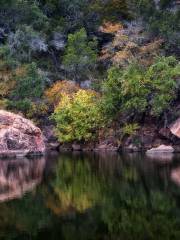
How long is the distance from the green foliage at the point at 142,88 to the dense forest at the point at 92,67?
105mm

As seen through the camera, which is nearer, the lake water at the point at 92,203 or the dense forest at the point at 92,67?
the lake water at the point at 92,203

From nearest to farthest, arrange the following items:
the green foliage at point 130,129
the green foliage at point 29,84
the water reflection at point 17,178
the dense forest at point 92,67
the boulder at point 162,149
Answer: the water reflection at point 17,178, the boulder at point 162,149, the dense forest at point 92,67, the green foliage at point 130,129, the green foliage at point 29,84

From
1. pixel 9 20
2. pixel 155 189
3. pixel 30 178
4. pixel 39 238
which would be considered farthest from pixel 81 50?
pixel 39 238

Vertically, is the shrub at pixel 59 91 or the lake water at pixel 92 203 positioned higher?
the lake water at pixel 92 203

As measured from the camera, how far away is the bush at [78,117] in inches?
2227

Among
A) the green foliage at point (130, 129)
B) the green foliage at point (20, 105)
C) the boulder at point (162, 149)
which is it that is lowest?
the green foliage at point (20, 105)

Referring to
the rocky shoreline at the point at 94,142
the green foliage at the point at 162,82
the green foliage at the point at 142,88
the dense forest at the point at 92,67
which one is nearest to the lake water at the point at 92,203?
the rocky shoreline at the point at 94,142

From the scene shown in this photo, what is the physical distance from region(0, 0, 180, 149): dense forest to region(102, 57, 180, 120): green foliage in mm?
105

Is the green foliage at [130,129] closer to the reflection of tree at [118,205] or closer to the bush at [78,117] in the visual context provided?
the bush at [78,117]

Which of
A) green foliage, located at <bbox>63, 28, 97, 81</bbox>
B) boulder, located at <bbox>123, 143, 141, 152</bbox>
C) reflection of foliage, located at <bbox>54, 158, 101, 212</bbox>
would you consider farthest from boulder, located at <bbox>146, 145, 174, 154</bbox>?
green foliage, located at <bbox>63, 28, 97, 81</bbox>

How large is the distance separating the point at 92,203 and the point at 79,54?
4214cm

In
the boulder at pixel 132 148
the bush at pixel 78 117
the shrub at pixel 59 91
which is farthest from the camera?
the shrub at pixel 59 91

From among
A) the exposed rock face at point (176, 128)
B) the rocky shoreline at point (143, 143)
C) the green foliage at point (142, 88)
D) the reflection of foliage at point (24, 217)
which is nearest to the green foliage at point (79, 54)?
the green foliage at point (142, 88)

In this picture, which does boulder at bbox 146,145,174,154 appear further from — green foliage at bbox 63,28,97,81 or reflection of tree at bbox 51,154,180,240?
green foliage at bbox 63,28,97,81
